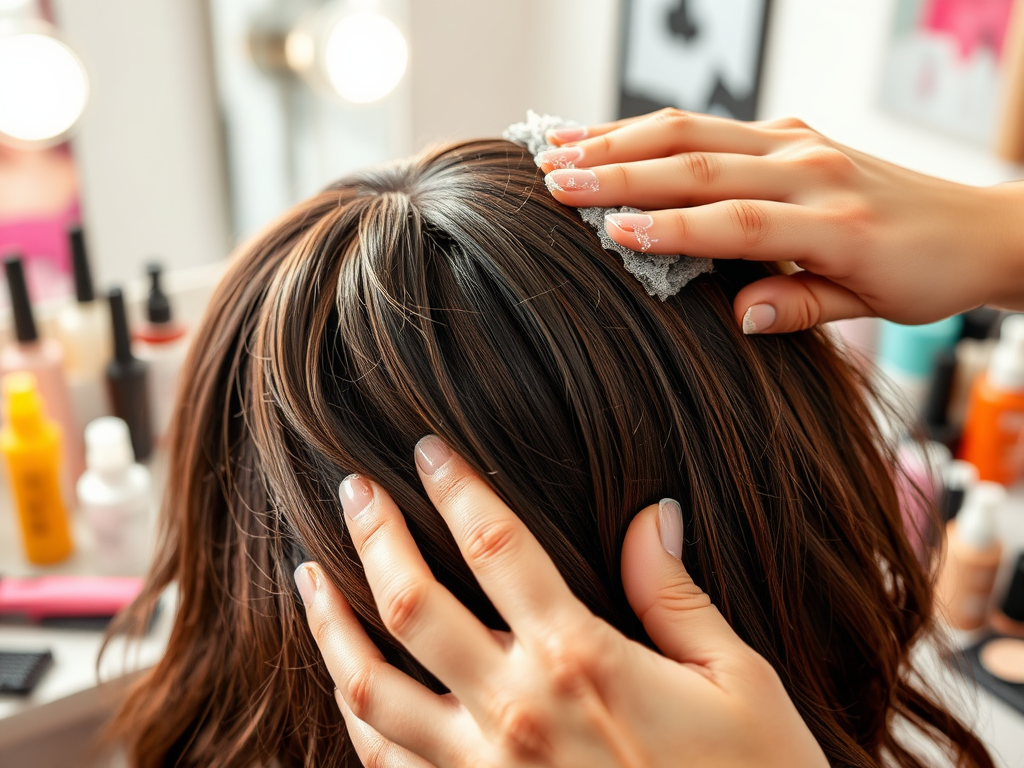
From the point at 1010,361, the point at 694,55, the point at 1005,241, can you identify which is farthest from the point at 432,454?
the point at 694,55

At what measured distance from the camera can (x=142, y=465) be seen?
119 centimetres

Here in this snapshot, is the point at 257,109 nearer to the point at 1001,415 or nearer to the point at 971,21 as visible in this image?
the point at 971,21

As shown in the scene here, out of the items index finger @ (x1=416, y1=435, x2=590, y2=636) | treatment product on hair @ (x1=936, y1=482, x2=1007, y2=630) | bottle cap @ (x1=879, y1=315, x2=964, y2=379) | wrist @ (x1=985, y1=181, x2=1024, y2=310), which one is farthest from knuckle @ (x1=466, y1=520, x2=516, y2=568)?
bottle cap @ (x1=879, y1=315, x2=964, y2=379)

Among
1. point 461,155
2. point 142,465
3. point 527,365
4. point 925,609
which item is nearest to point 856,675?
point 925,609

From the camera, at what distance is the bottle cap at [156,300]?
3.82 ft

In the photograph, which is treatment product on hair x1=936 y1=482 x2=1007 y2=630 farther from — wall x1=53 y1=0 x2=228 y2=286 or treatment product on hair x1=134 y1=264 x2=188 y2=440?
wall x1=53 y1=0 x2=228 y2=286

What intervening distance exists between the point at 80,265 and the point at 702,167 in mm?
856

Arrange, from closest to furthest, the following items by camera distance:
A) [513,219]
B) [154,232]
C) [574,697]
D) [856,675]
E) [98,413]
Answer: [574,697] < [513,219] < [856,675] < [98,413] < [154,232]

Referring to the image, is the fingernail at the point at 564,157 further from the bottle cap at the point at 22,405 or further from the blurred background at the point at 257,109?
the bottle cap at the point at 22,405

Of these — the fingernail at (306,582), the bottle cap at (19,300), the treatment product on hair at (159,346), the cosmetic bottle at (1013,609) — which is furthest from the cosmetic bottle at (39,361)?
the cosmetic bottle at (1013,609)

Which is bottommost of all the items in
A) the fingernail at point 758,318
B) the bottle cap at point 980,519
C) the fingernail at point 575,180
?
the bottle cap at point 980,519

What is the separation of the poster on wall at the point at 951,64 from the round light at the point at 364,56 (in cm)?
72

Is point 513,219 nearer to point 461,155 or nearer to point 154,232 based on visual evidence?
point 461,155

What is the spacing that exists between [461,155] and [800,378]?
0.28 m
